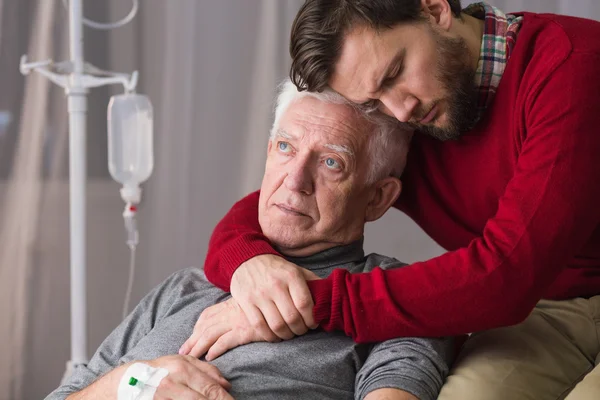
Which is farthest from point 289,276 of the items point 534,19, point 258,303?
point 534,19

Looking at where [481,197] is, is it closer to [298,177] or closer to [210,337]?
[298,177]

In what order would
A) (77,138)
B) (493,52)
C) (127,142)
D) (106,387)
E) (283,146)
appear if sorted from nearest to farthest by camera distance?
(106,387), (493,52), (283,146), (77,138), (127,142)

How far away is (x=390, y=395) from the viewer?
1554 millimetres

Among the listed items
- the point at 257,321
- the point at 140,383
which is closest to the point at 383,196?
the point at 257,321

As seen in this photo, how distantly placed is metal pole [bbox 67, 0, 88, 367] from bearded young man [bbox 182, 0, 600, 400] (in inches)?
29.5

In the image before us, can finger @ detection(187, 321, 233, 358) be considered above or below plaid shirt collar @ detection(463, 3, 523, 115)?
below

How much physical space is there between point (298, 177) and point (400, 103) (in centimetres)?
28

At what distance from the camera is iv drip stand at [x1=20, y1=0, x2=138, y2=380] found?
2506 millimetres

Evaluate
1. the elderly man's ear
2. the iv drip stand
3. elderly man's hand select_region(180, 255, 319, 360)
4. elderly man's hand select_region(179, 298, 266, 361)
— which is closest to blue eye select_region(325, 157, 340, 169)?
the elderly man's ear

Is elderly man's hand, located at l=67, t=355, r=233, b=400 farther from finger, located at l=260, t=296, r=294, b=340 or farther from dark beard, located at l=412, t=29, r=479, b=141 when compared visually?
dark beard, located at l=412, t=29, r=479, b=141

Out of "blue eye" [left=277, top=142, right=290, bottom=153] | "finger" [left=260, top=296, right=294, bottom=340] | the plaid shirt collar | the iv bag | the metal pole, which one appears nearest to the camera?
"finger" [left=260, top=296, right=294, bottom=340]

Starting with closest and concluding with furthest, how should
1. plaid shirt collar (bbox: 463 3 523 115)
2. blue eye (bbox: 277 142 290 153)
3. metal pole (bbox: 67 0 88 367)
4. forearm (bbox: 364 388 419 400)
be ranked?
forearm (bbox: 364 388 419 400) → plaid shirt collar (bbox: 463 3 523 115) → blue eye (bbox: 277 142 290 153) → metal pole (bbox: 67 0 88 367)

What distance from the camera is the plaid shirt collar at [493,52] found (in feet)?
5.86

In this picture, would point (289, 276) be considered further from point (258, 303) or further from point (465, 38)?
point (465, 38)
